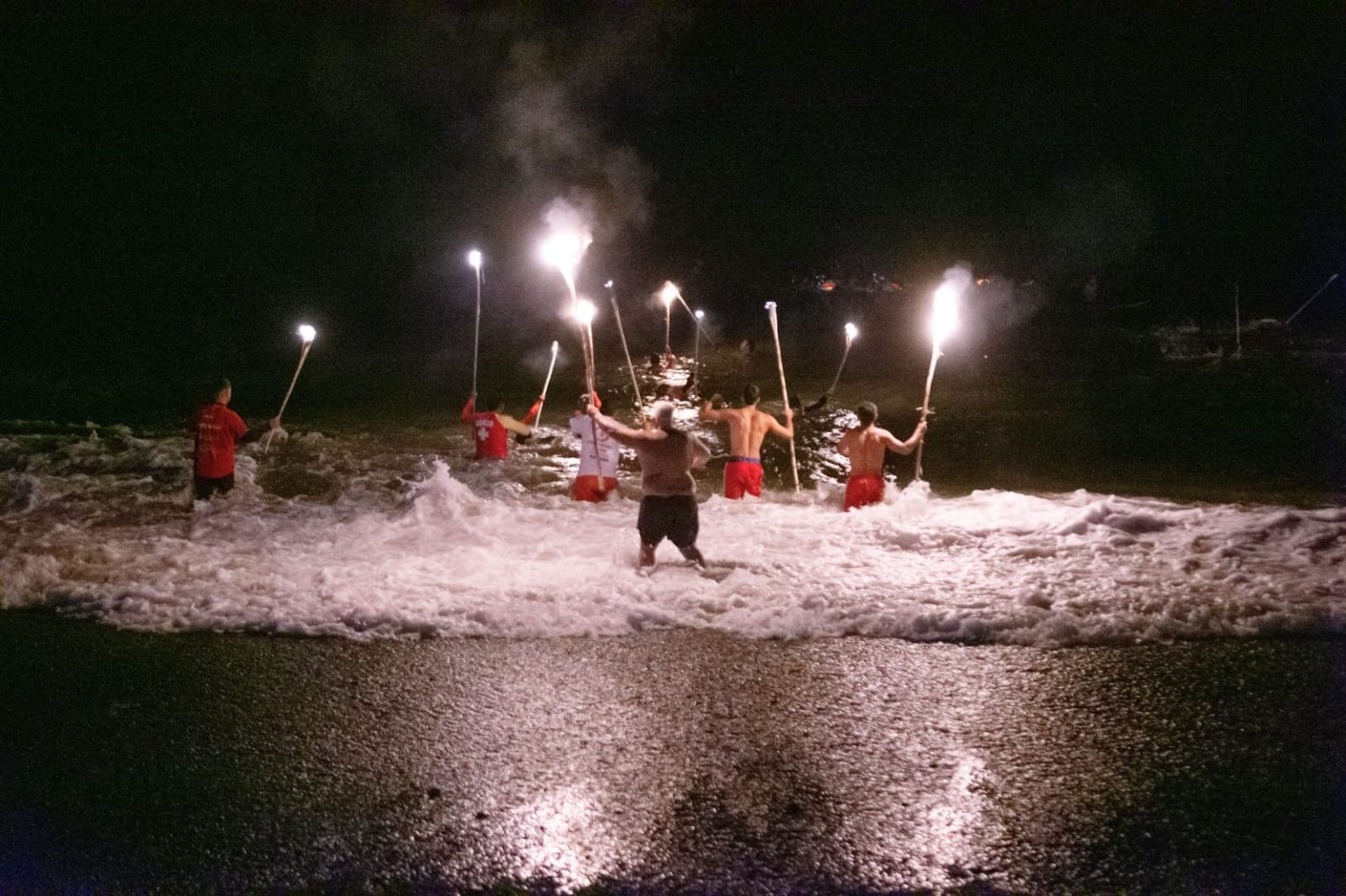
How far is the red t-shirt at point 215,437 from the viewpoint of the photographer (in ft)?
32.9

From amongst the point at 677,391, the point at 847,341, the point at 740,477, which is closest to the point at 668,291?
the point at 677,391

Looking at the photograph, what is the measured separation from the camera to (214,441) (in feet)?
33.1

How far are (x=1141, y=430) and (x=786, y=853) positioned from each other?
17.6m

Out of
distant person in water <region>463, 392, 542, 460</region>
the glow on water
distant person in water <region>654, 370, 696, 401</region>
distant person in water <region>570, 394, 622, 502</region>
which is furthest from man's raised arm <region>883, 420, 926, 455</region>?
distant person in water <region>654, 370, 696, 401</region>

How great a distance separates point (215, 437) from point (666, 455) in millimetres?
5838

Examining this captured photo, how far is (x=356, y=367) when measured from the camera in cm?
3372

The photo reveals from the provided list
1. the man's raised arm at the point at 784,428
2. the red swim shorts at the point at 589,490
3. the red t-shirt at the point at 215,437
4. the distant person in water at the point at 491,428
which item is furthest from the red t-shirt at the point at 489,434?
the man's raised arm at the point at 784,428

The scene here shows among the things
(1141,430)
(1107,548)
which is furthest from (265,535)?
(1141,430)

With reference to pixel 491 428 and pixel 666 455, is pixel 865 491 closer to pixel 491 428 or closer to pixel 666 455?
pixel 666 455

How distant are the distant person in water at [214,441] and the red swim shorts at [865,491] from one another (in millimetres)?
6880

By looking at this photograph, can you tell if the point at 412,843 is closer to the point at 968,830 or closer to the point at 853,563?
the point at 968,830

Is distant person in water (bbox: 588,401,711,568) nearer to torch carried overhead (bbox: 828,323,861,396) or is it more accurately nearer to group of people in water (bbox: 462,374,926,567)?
group of people in water (bbox: 462,374,926,567)

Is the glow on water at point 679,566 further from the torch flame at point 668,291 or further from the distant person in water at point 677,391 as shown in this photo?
the distant person in water at point 677,391

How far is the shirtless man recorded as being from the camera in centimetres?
1022
